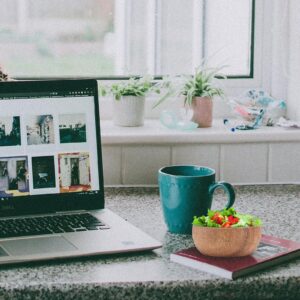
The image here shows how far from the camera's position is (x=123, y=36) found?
193cm

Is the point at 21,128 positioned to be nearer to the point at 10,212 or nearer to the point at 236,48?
the point at 10,212

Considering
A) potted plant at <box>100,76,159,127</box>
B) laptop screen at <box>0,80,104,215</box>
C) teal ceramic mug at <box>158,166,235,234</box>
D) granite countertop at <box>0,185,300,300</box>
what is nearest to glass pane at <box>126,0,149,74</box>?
potted plant at <box>100,76,159,127</box>

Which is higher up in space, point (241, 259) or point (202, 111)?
point (202, 111)

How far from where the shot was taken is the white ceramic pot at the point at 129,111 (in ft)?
5.82

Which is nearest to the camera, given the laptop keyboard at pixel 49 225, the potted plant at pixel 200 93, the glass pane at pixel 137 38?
the laptop keyboard at pixel 49 225

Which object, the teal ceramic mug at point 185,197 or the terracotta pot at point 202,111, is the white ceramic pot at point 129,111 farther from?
the teal ceramic mug at point 185,197

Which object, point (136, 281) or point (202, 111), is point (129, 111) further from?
point (136, 281)

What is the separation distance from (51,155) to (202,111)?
53cm

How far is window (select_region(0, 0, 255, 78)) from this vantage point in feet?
6.16

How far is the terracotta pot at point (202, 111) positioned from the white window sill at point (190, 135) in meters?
0.03

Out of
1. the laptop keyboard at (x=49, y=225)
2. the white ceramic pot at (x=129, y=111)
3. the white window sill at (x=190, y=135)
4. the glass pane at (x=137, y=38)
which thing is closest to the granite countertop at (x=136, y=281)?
the laptop keyboard at (x=49, y=225)

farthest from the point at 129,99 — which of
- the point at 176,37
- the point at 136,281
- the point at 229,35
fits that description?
the point at 136,281

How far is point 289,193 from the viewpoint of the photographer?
1645 millimetres

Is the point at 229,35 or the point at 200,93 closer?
the point at 200,93
